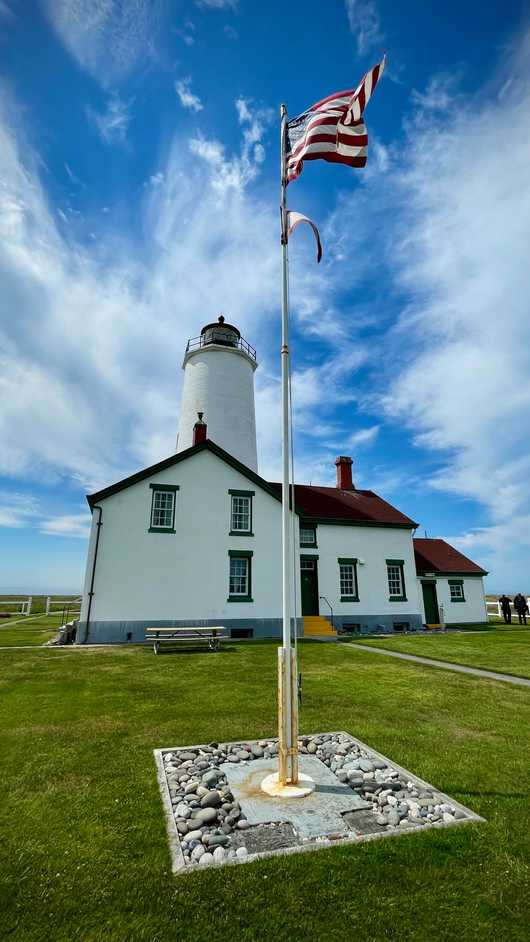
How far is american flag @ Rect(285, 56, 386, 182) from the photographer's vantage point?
6.38 metres

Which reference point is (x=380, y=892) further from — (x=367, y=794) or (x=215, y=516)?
(x=215, y=516)

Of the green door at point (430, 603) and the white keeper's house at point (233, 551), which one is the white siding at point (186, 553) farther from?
the green door at point (430, 603)

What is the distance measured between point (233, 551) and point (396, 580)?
9327 millimetres

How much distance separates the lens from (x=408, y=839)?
371 centimetres

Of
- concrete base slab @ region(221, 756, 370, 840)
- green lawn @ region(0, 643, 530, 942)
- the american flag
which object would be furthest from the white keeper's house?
the american flag

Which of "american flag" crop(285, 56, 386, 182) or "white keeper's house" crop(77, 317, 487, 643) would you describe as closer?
"american flag" crop(285, 56, 386, 182)

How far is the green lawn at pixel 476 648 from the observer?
39.9 ft

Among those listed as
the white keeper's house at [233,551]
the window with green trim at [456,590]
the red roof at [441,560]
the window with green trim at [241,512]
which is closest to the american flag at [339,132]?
the white keeper's house at [233,551]

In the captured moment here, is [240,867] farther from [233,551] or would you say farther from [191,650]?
[233,551]

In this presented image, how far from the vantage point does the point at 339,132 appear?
6441 millimetres

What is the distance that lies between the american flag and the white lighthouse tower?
59.6ft

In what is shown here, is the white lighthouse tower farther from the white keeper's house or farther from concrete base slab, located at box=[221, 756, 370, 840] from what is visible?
concrete base slab, located at box=[221, 756, 370, 840]

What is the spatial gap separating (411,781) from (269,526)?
49.6 feet

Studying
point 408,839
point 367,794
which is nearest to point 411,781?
point 367,794
